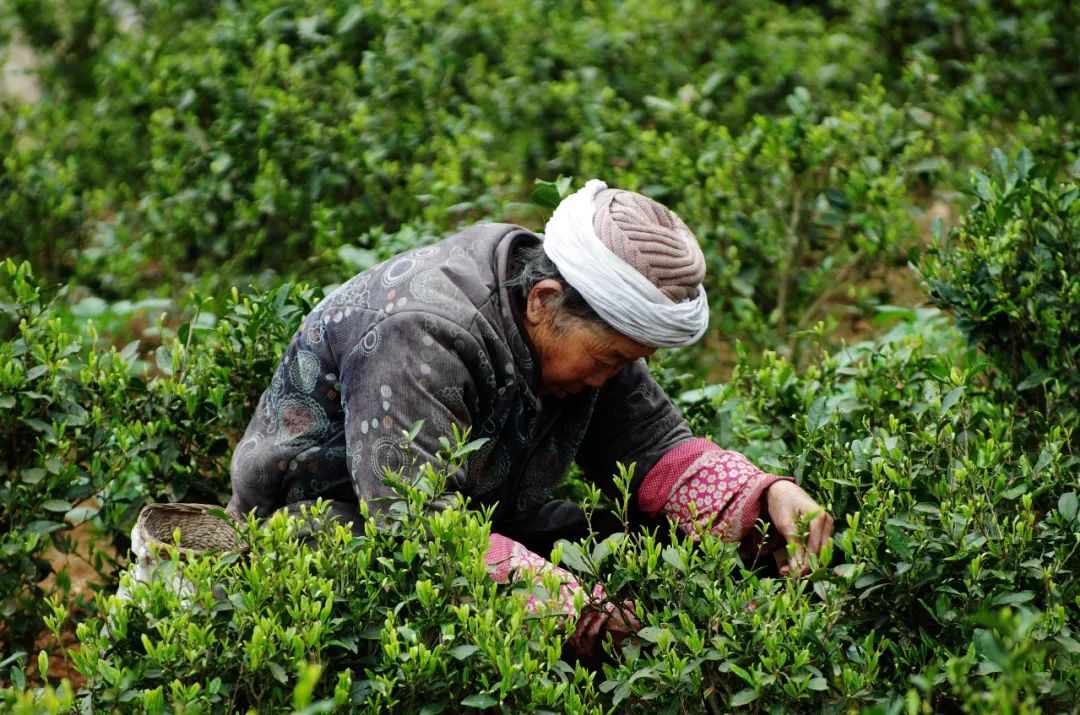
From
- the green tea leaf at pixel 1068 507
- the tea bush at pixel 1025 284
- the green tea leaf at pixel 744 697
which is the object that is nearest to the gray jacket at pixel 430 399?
the green tea leaf at pixel 744 697

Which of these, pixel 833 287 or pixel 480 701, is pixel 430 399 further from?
pixel 833 287

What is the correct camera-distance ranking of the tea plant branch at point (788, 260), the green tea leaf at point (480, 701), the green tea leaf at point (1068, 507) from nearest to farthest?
the green tea leaf at point (480, 701) < the green tea leaf at point (1068, 507) < the tea plant branch at point (788, 260)

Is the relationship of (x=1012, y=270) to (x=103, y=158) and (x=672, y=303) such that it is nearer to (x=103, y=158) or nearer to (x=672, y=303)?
(x=672, y=303)

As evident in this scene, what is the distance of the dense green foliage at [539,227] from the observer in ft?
8.13

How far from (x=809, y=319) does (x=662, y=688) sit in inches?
108

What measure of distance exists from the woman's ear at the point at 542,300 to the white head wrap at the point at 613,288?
0.19 ft

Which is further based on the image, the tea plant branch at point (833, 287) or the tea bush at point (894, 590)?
the tea plant branch at point (833, 287)

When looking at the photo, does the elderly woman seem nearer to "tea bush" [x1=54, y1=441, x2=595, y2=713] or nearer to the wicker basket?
the wicker basket

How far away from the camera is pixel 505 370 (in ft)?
9.83

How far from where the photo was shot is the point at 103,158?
19.3ft

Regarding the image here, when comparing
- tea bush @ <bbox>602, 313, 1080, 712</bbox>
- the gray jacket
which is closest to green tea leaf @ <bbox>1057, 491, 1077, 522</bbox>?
tea bush @ <bbox>602, 313, 1080, 712</bbox>

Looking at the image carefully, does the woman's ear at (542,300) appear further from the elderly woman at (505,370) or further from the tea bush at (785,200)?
the tea bush at (785,200)

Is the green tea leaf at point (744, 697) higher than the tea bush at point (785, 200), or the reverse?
the green tea leaf at point (744, 697)

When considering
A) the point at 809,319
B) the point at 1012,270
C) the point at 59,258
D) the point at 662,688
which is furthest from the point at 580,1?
the point at 662,688
